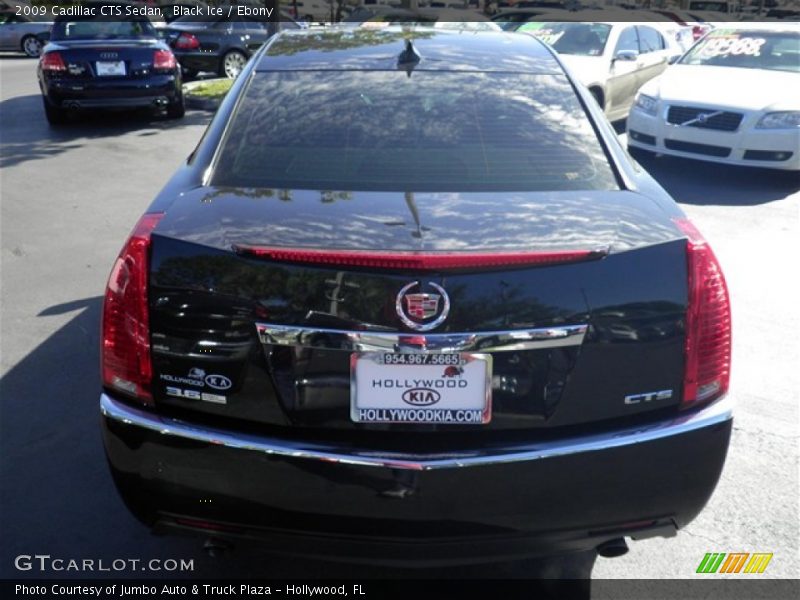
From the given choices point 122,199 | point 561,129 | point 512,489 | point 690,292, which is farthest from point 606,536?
point 122,199

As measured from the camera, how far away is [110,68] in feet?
38.3

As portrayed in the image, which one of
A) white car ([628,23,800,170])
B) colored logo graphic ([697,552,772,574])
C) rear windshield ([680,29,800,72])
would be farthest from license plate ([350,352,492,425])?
rear windshield ([680,29,800,72])

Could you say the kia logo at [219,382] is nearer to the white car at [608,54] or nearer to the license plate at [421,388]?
the license plate at [421,388]

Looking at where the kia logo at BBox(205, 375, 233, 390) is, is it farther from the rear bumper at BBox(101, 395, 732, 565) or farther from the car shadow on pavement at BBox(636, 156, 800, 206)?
the car shadow on pavement at BBox(636, 156, 800, 206)

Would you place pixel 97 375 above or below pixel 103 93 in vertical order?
below

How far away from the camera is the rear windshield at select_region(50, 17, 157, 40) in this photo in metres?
12.5

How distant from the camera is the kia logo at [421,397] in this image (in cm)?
240

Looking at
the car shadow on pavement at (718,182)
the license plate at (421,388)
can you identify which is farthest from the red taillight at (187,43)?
the license plate at (421,388)

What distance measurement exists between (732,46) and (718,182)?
7.65 ft

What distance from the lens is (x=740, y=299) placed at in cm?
590

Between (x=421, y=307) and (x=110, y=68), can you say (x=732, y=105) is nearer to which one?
(x=110, y=68)

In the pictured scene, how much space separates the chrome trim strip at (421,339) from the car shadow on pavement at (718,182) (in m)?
6.81

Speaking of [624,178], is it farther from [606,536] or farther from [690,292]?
[606,536]

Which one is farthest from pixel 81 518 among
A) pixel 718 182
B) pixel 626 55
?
pixel 626 55
